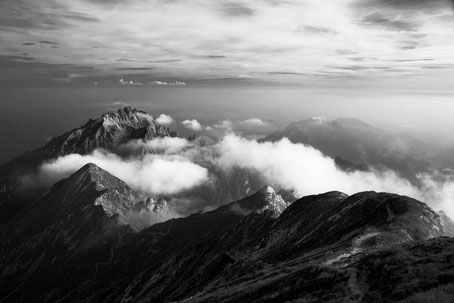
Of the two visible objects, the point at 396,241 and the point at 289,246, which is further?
the point at 289,246

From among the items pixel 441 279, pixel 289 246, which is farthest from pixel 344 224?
pixel 441 279

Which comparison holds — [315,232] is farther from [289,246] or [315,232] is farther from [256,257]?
[256,257]

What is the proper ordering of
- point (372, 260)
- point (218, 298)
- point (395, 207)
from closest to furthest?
point (372, 260), point (218, 298), point (395, 207)

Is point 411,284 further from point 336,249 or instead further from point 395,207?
point 395,207

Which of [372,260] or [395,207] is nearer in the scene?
[372,260]

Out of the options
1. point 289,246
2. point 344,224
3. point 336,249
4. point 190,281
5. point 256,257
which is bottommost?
point 190,281

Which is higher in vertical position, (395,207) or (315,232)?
(395,207)

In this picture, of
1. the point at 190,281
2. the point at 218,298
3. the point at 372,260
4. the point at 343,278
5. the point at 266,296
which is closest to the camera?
the point at 343,278

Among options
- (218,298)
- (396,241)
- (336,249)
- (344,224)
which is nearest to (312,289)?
(218,298)

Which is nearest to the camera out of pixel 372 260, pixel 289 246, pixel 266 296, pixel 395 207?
pixel 372 260
